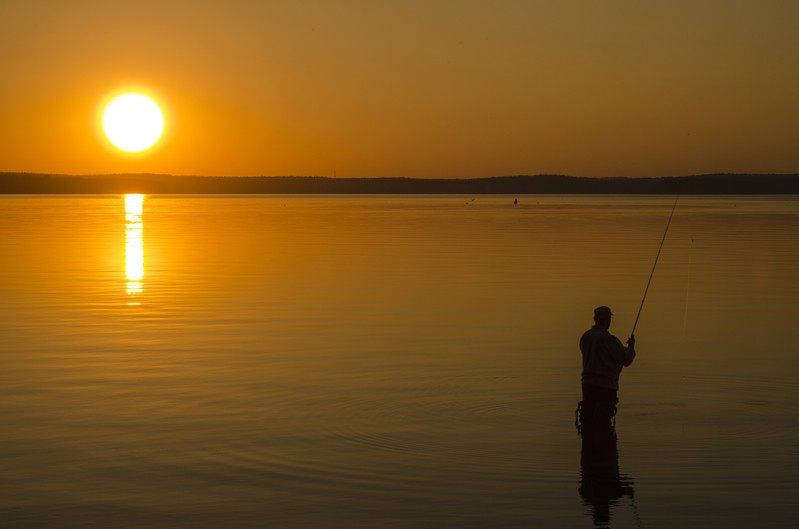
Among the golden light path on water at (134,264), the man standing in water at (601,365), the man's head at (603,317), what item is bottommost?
the man standing in water at (601,365)

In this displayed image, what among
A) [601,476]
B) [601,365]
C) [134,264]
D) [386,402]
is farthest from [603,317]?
[134,264]

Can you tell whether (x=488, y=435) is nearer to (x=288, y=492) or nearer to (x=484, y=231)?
(x=288, y=492)

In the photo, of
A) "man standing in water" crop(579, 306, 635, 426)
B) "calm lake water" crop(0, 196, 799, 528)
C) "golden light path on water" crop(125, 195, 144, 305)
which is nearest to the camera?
"calm lake water" crop(0, 196, 799, 528)

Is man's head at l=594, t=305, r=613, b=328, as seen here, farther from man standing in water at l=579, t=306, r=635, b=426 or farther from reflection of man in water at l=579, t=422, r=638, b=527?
reflection of man in water at l=579, t=422, r=638, b=527

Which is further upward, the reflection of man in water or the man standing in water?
the man standing in water

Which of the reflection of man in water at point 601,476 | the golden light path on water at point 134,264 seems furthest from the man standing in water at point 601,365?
the golden light path on water at point 134,264

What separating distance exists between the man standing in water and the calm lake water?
1.61ft

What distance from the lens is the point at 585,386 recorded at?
35.8 ft

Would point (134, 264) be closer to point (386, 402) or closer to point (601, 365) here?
point (386, 402)

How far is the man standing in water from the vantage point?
1062 centimetres

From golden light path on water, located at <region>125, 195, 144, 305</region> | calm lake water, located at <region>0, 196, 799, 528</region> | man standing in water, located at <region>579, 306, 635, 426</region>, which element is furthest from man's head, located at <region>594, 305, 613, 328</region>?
golden light path on water, located at <region>125, 195, 144, 305</region>

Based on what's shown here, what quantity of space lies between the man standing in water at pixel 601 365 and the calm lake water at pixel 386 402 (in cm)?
49

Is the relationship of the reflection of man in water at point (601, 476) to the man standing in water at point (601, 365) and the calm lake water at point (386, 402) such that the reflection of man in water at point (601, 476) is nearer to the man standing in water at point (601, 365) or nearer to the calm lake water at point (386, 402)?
the calm lake water at point (386, 402)

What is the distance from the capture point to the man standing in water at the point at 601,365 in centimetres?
1062
